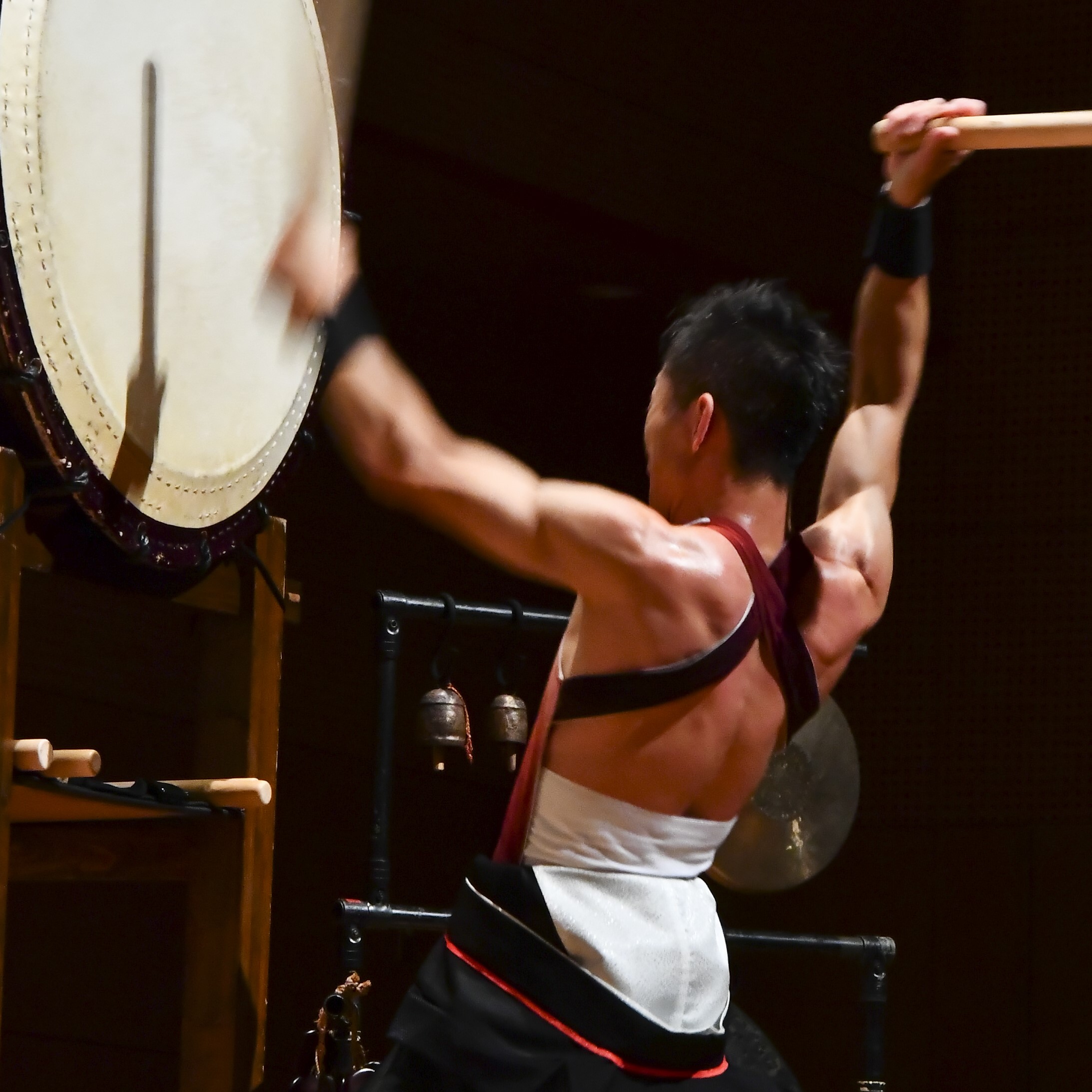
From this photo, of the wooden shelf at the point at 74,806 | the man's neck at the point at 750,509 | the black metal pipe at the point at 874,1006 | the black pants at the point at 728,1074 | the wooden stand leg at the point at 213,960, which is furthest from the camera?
the black metal pipe at the point at 874,1006

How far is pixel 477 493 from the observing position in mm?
1334

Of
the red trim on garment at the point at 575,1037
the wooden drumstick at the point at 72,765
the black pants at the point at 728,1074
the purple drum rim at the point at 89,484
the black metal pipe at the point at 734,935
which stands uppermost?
the purple drum rim at the point at 89,484

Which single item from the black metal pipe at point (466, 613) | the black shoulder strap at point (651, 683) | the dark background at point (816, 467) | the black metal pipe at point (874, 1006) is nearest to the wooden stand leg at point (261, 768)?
the black metal pipe at point (466, 613)

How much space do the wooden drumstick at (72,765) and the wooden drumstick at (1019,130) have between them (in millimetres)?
921

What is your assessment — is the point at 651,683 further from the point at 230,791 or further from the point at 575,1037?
the point at 230,791

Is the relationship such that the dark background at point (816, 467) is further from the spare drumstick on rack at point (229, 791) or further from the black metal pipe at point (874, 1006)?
the spare drumstick on rack at point (229, 791)

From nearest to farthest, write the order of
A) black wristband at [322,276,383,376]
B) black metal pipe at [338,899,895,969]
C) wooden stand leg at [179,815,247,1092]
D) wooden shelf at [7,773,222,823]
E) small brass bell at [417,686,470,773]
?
black wristband at [322,276,383,376]
wooden shelf at [7,773,222,823]
wooden stand leg at [179,815,247,1092]
black metal pipe at [338,899,895,969]
small brass bell at [417,686,470,773]

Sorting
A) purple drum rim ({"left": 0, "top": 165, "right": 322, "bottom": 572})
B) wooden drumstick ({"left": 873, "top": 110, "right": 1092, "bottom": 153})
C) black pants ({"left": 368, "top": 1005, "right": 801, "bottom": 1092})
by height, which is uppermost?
wooden drumstick ({"left": 873, "top": 110, "right": 1092, "bottom": 153})

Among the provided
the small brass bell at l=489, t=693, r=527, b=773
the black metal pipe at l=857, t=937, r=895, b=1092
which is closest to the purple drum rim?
the small brass bell at l=489, t=693, r=527, b=773

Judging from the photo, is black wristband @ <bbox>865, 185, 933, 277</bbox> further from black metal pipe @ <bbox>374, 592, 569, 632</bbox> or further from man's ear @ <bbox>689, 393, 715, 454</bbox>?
black metal pipe @ <bbox>374, 592, 569, 632</bbox>

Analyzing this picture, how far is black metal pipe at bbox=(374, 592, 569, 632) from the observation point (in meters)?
2.39

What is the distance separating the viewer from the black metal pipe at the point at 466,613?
2389mm

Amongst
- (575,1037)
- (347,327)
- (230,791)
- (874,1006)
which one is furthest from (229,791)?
(874,1006)

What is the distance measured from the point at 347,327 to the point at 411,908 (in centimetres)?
128
